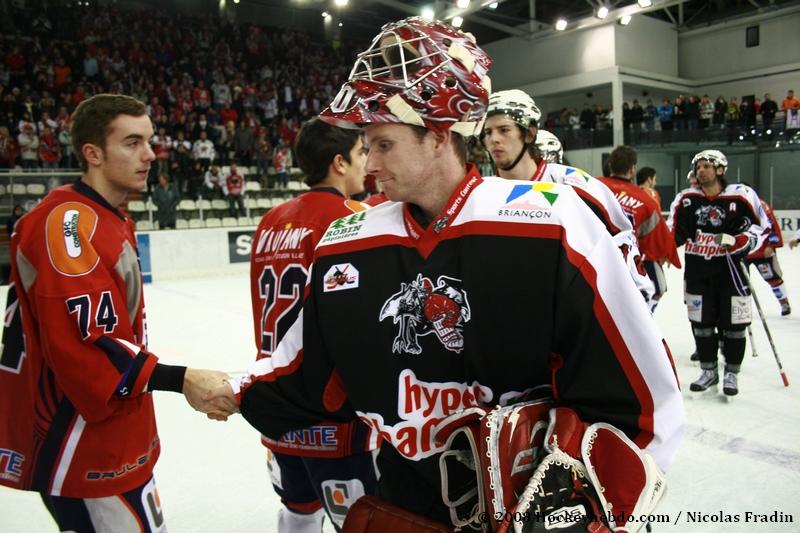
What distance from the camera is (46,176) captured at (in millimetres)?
11461

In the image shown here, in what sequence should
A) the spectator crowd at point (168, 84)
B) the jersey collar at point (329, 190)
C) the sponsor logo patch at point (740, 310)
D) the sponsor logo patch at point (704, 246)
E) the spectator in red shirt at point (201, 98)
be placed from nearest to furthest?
the jersey collar at point (329, 190) → the sponsor logo patch at point (740, 310) → the sponsor logo patch at point (704, 246) → the spectator crowd at point (168, 84) → the spectator in red shirt at point (201, 98)

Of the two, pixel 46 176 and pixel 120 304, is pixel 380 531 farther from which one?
pixel 46 176

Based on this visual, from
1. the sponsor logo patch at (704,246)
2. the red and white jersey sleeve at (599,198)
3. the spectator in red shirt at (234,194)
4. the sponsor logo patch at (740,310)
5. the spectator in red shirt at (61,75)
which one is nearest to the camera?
the red and white jersey sleeve at (599,198)

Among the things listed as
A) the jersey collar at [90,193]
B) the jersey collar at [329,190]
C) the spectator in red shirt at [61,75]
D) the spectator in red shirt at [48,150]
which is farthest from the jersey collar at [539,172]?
the spectator in red shirt at [61,75]

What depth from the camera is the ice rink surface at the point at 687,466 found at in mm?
2854

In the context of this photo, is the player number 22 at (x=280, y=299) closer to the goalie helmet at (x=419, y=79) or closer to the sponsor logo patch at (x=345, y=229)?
the sponsor logo patch at (x=345, y=229)

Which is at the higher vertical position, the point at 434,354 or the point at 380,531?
the point at 434,354

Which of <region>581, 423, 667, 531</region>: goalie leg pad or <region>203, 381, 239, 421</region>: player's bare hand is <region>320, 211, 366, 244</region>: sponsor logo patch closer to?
<region>203, 381, 239, 421</region>: player's bare hand

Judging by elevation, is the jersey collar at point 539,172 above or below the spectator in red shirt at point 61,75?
below

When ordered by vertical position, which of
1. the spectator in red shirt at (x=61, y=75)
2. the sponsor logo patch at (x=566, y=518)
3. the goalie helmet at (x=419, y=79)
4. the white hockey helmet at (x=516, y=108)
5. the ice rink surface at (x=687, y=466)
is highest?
the spectator in red shirt at (x=61, y=75)

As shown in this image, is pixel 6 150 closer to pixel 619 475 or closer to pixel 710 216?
pixel 710 216

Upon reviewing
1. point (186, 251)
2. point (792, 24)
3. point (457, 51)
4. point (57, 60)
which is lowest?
point (186, 251)

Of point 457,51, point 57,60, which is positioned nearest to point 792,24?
point 57,60

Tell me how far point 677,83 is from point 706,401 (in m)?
23.8
